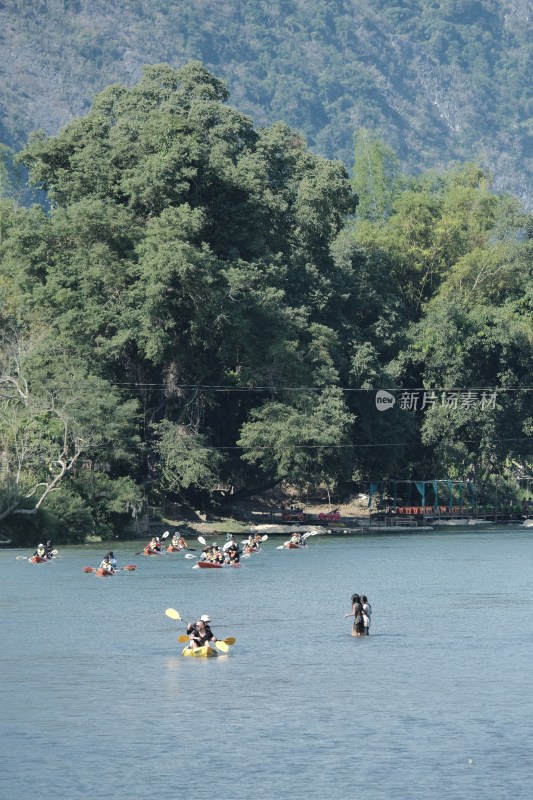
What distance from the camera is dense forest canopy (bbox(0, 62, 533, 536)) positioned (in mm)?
84062

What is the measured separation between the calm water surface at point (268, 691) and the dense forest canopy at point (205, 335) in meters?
20.7

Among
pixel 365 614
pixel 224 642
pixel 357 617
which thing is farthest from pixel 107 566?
pixel 224 642

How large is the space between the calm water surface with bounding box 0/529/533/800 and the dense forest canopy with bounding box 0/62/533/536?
20682 millimetres

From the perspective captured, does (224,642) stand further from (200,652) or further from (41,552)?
(41,552)

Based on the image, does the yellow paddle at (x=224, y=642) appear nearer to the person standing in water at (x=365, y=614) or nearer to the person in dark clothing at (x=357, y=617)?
the person in dark clothing at (x=357, y=617)

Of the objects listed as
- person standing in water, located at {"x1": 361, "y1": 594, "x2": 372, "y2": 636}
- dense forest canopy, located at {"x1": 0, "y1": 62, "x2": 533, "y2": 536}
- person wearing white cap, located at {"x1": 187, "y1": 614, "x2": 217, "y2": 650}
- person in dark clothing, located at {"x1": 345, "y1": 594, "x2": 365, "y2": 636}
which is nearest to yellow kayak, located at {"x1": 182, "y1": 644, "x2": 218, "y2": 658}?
person wearing white cap, located at {"x1": 187, "y1": 614, "x2": 217, "y2": 650}

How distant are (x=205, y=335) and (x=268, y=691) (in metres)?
52.5

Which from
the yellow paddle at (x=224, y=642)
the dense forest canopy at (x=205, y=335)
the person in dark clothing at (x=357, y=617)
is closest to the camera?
the yellow paddle at (x=224, y=642)

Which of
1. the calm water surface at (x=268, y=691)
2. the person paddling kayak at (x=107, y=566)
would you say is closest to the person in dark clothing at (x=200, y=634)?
the calm water surface at (x=268, y=691)

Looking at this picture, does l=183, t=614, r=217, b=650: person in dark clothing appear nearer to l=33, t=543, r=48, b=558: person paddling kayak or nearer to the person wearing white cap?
the person wearing white cap

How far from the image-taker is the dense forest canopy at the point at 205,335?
84.1m

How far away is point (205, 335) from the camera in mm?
89000

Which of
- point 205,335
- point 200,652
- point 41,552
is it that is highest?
point 205,335

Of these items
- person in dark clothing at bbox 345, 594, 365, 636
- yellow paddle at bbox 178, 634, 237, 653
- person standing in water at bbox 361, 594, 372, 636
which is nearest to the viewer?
yellow paddle at bbox 178, 634, 237, 653
